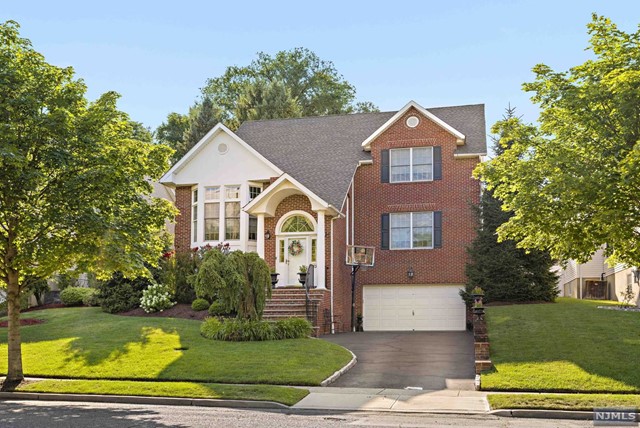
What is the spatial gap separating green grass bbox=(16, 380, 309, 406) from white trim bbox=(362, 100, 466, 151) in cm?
1711

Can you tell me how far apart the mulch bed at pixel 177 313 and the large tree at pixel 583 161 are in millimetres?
12046

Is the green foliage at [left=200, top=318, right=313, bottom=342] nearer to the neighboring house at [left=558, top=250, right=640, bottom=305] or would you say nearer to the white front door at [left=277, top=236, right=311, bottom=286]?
the white front door at [left=277, top=236, right=311, bottom=286]

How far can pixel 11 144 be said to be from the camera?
1478 cm

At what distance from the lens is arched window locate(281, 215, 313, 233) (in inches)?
1090

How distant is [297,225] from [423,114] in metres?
7.28

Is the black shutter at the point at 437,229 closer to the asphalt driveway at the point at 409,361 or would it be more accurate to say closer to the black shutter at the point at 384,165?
the black shutter at the point at 384,165

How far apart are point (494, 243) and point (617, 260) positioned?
8.93 m

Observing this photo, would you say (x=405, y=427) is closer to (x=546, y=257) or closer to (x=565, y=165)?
(x=565, y=165)

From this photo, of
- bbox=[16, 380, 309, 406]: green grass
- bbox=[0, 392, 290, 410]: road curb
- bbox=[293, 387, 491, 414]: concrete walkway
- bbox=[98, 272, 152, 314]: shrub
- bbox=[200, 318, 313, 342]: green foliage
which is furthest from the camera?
bbox=[98, 272, 152, 314]: shrub

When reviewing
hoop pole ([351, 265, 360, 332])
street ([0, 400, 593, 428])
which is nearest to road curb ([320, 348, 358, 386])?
street ([0, 400, 593, 428])

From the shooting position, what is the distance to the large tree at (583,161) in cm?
1544

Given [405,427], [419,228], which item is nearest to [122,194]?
[405,427]

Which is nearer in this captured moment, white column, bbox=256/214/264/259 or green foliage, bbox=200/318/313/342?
green foliage, bbox=200/318/313/342

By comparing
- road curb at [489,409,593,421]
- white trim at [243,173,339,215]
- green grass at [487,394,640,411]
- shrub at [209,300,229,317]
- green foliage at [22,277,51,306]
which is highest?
white trim at [243,173,339,215]
